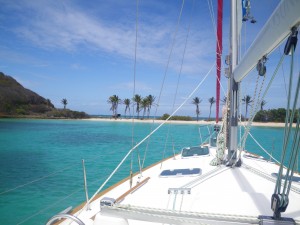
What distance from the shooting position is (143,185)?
3.61 m

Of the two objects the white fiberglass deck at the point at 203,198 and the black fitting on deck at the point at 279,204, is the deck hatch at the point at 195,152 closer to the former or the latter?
the white fiberglass deck at the point at 203,198

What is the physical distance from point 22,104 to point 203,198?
284ft

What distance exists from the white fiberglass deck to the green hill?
259ft

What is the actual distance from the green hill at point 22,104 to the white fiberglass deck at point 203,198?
79.0 meters

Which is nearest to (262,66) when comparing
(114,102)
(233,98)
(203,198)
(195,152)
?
(233,98)

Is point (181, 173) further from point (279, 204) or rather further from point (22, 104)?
point (22, 104)

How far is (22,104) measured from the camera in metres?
76.2

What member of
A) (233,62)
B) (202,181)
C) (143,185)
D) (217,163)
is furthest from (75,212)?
(233,62)

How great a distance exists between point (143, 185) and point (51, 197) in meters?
4.46

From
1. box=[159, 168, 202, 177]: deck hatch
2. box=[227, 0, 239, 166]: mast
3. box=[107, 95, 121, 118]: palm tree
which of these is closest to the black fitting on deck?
box=[159, 168, 202, 177]: deck hatch

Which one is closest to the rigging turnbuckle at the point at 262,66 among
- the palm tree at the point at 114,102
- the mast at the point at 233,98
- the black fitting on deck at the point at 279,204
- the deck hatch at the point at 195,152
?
the mast at the point at 233,98

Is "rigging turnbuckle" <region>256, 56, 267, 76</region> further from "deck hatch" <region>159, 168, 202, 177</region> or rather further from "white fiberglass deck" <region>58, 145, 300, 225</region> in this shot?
"deck hatch" <region>159, 168, 202, 177</region>

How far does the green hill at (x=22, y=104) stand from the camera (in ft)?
231

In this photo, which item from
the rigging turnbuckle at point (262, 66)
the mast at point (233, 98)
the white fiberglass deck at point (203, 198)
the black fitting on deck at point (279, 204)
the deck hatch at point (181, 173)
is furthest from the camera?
the mast at point (233, 98)
